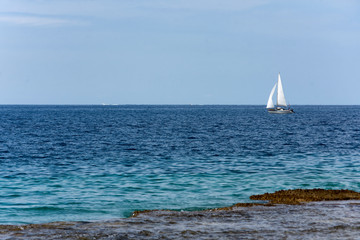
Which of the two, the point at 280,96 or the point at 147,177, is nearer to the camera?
the point at 147,177

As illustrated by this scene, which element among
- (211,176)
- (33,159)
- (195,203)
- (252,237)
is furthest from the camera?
(33,159)

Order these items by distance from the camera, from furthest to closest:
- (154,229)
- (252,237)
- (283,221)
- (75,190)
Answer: (75,190), (283,221), (154,229), (252,237)

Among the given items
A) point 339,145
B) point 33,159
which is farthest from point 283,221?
point 339,145

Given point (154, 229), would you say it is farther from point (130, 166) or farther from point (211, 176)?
point (130, 166)

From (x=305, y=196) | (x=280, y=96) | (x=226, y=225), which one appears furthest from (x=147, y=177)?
(x=280, y=96)

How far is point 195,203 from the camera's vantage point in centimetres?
2411

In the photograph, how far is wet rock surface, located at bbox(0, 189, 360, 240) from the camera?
16.5m

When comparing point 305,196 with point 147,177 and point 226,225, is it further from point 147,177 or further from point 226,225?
point 147,177

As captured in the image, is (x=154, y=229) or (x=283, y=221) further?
(x=283, y=221)

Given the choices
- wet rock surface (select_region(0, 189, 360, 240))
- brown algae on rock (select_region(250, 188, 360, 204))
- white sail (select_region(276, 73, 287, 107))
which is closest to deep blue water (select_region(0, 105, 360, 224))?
brown algae on rock (select_region(250, 188, 360, 204))

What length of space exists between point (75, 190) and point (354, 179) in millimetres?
18907

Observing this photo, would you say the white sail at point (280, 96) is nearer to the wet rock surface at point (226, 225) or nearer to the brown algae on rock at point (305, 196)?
the brown algae on rock at point (305, 196)

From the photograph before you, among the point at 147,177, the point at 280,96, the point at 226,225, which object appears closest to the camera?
the point at 226,225

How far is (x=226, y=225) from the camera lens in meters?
18.0
